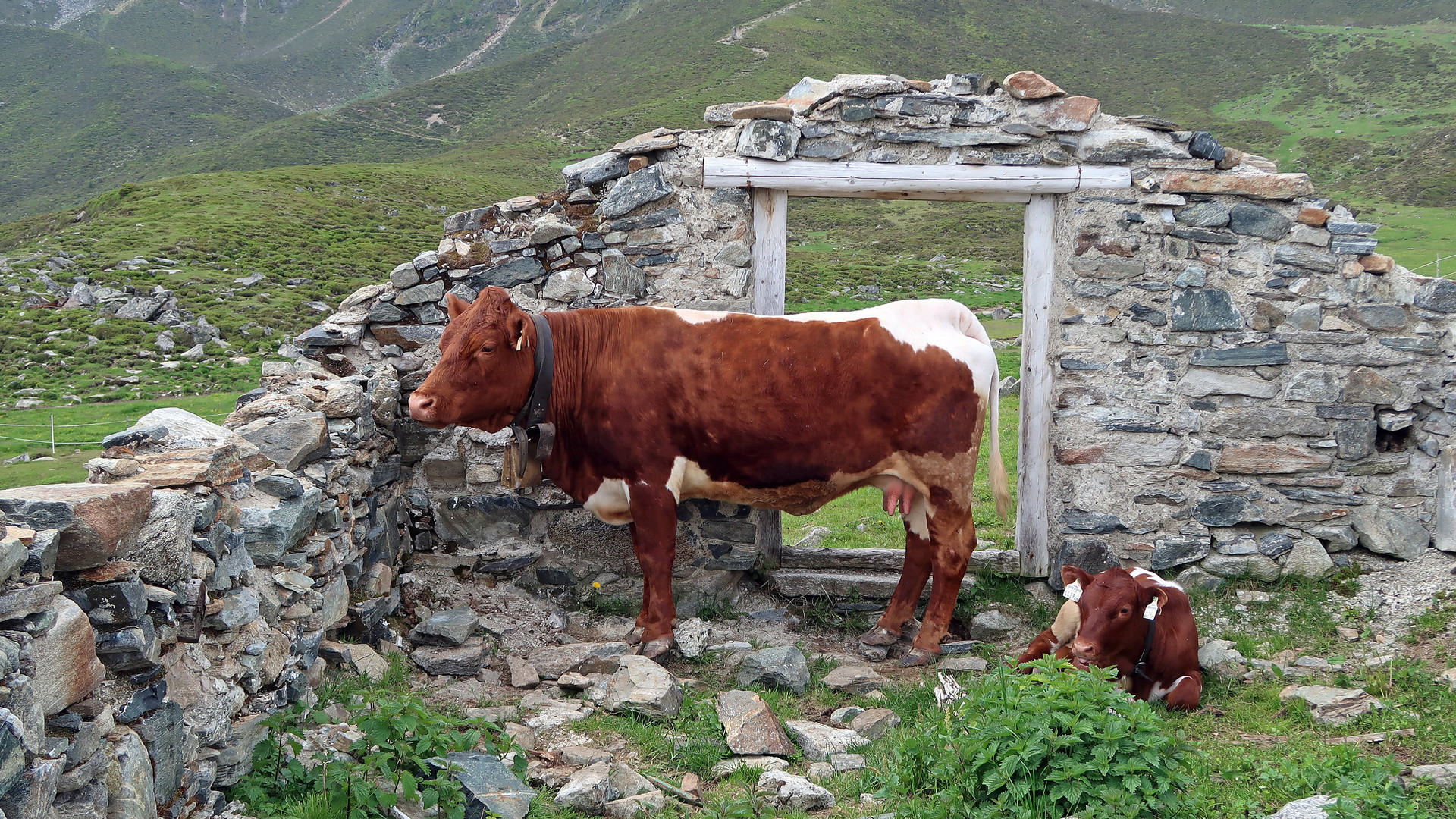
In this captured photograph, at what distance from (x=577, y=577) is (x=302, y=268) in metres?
21.7

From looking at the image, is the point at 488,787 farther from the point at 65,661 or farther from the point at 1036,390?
the point at 1036,390

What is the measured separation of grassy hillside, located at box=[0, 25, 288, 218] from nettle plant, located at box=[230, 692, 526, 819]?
62638 millimetres

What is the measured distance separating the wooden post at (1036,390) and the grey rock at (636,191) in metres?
2.48

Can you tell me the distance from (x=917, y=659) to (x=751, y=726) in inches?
65.6

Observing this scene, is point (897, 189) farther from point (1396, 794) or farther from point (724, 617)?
point (1396, 794)

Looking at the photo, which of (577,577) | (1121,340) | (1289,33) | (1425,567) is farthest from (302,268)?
(1289,33)

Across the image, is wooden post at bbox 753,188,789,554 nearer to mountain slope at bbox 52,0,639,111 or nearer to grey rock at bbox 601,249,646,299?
grey rock at bbox 601,249,646,299

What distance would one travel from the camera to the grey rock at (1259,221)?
20.9ft

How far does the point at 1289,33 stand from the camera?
72.1 metres

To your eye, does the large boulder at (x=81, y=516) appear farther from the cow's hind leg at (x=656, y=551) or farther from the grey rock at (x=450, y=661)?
the cow's hind leg at (x=656, y=551)

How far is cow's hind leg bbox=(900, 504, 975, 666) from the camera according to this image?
591 cm

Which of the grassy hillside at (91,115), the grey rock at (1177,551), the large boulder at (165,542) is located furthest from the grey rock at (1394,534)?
the grassy hillside at (91,115)

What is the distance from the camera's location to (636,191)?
21.2ft

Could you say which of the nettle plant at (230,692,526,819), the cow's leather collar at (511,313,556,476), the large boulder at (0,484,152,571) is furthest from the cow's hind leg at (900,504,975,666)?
the large boulder at (0,484,152,571)
